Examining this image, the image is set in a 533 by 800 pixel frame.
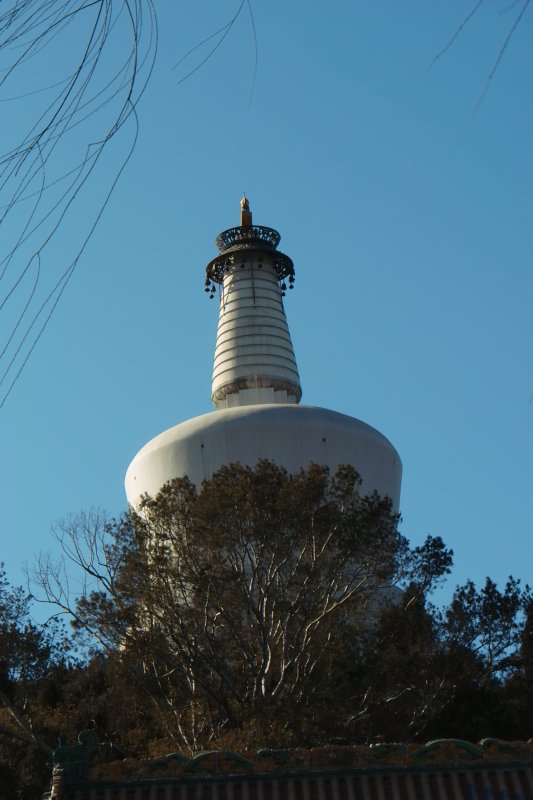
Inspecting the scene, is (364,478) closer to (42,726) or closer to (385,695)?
(385,695)

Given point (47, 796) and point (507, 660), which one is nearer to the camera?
point (47, 796)

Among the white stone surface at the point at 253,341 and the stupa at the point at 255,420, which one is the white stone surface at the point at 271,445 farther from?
the white stone surface at the point at 253,341

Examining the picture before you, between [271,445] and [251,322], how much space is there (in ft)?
20.0

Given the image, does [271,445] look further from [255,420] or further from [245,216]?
[245,216]

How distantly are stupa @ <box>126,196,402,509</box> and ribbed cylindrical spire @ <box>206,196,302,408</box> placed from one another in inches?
1.1

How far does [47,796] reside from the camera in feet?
31.4

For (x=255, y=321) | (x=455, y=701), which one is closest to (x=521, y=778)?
(x=455, y=701)

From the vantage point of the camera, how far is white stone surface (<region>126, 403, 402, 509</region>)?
23.8 metres

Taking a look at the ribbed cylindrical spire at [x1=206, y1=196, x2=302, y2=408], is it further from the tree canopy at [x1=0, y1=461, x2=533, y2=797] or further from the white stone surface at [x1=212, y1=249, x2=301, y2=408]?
the tree canopy at [x1=0, y1=461, x2=533, y2=797]

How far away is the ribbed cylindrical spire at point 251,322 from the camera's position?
27.9 meters

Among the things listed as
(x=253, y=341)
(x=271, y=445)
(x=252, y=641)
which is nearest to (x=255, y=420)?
(x=271, y=445)

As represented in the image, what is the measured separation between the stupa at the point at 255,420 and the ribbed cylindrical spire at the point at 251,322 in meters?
0.03

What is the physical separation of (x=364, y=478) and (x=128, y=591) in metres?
9.03

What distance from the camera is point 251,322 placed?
2895 centimetres
